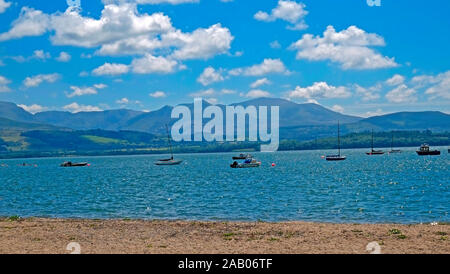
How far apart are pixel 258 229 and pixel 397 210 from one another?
21.7m

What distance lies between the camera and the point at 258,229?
107 feet

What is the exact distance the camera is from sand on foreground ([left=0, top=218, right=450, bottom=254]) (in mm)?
23922

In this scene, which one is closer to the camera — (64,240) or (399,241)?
(399,241)

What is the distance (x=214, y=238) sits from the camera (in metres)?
29.0

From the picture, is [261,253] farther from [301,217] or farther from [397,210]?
[397,210]

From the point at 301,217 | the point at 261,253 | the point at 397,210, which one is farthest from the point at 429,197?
the point at 261,253

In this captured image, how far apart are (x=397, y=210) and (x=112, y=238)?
32.0 metres

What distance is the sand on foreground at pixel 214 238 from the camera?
78.5 feet
